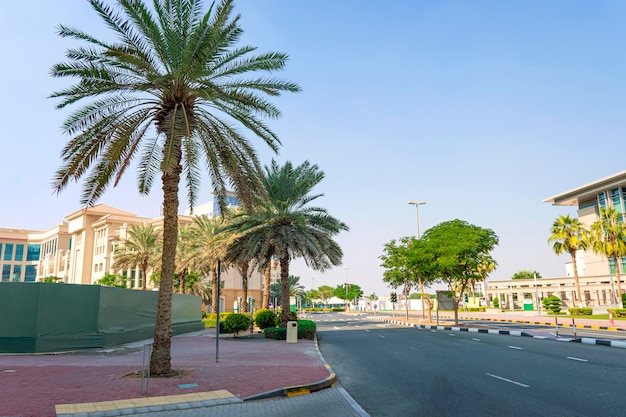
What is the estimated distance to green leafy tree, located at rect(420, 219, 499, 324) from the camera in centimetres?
3412

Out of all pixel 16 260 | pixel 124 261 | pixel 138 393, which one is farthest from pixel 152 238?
pixel 16 260

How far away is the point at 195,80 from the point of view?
1294 cm

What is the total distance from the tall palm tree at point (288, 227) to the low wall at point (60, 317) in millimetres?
7465

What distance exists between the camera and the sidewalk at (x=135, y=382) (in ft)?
28.0

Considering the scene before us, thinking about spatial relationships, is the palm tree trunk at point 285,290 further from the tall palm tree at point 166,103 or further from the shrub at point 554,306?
the shrub at point 554,306

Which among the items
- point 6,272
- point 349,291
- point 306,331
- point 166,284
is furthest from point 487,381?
point 349,291

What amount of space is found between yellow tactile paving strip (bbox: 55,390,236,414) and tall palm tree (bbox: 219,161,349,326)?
50.7 feet

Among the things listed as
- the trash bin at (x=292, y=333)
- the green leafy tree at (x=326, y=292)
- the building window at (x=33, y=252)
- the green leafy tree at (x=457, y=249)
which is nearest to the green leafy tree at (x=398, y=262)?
the green leafy tree at (x=457, y=249)

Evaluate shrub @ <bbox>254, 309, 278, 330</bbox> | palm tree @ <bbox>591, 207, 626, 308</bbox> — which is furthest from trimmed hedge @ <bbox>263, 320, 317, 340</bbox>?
palm tree @ <bbox>591, 207, 626, 308</bbox>

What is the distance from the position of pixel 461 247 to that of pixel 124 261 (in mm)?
36665

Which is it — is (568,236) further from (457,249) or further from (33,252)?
(33,252)

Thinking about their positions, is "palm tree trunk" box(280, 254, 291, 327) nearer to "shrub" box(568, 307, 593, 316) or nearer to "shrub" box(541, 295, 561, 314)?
"shrub" box(568, 307, 593, 316)

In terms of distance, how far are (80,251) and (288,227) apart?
224ft

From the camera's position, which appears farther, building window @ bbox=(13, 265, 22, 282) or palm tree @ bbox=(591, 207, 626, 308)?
building window @ bbox=(13, 265, 22, 282)
